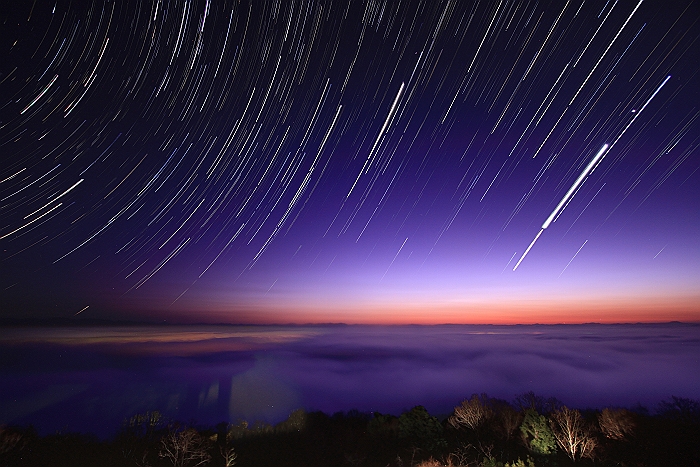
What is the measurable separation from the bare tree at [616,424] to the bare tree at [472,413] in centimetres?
1125

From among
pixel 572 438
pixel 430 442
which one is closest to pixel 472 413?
pixel 430 442

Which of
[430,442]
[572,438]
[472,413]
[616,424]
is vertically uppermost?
[572,438]

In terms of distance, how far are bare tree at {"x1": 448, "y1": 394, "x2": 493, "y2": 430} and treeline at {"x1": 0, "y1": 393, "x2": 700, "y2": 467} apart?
12 cm

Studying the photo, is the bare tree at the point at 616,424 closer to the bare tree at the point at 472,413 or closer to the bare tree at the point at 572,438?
the bare tree at the point at 572,438

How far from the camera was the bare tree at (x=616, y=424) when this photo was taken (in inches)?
1303

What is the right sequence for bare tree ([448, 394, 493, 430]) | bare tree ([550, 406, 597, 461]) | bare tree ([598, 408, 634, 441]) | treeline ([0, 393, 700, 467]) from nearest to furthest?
bare tree ([550, 406, 597, 461]) < treeline ([0, 393, 700, 467]) < bare tree ([598, 408, 634, 441]) < bare tree ([448, 394, 493, 430])

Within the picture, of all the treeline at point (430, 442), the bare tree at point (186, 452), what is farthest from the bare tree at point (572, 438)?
the bare tree at point (186, 452)

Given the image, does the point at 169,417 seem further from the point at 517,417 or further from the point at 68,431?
the point at 517,417

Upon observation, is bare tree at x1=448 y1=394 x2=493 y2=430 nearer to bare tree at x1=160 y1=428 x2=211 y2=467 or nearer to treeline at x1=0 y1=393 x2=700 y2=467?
treeline at x1=0 y1=393 x2=700 y2=467

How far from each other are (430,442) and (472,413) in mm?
8771

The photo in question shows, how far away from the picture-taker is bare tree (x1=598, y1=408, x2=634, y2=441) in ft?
109

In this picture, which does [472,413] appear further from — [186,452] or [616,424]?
[186,452]

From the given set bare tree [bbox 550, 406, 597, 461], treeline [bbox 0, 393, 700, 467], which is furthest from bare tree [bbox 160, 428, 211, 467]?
bare tree [bbox 550, 406, 597, 461]

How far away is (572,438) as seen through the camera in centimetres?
2911
